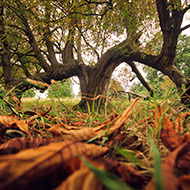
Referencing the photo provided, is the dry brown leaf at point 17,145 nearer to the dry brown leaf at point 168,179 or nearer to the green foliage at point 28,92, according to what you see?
the dry brown leaf at point 168,179

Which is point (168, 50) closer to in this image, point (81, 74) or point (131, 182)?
point (81, 74)

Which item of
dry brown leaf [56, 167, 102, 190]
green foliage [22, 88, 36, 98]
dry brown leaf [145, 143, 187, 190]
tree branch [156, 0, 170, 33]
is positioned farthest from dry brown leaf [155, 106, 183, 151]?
tree branch [156, 0, 170, 33]

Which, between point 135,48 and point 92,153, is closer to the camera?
point 92,153

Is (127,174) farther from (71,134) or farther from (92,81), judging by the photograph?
(92,81)

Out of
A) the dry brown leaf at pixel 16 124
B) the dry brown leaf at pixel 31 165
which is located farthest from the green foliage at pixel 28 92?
the dry brown leaf at pixel 31 165

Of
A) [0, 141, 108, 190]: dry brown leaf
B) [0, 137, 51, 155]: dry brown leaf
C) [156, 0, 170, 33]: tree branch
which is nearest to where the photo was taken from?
[0, 141, 108, 190]: dry brown leaf

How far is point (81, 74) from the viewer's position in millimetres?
6238

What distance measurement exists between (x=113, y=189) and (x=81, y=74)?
6185 mm

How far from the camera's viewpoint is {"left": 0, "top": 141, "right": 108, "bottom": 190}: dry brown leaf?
0.21 m

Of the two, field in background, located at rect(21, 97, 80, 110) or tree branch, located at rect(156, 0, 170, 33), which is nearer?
field in background, located at rect(21, 97, 80, 110)

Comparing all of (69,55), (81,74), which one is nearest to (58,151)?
(81,74)

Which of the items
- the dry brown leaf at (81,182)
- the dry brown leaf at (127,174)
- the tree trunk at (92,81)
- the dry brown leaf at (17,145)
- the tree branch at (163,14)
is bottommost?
the dry brown leaf at (127,174)

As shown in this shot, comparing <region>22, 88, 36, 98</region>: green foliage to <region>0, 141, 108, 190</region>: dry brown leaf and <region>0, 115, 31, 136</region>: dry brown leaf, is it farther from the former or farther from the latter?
<region>0, 141, 108, 190</region>: dry brown leaf

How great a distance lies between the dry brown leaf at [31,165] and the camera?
21cm
